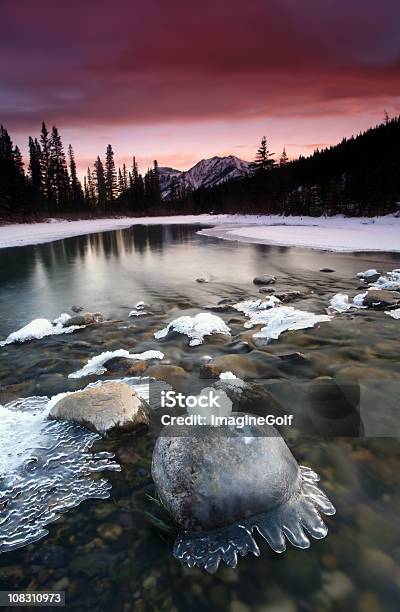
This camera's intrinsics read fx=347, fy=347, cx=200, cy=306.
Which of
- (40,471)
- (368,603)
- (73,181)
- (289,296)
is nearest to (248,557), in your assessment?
(368,603)

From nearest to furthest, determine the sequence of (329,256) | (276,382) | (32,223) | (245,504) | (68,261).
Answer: (245,504) < (276,382) < (329,256) < (68,261) < (32,223)

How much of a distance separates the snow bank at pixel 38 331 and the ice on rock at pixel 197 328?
1.69m

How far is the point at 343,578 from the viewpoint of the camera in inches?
75.5

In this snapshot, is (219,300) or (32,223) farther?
(32,223)

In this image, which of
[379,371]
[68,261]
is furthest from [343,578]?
[68,261]

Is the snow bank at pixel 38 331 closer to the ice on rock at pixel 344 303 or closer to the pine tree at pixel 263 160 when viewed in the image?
the ice on rock at pixel 344 303

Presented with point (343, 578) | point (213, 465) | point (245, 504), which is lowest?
point (343, 578)

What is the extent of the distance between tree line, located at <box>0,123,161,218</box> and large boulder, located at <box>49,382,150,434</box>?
1717 inches

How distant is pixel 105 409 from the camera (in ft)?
10.6

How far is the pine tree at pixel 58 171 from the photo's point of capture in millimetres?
58031

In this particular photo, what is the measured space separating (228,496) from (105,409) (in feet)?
5.05

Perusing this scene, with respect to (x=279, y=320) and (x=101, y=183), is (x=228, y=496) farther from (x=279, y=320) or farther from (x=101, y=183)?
(x=101, y=183)

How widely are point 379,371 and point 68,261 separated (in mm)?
14105

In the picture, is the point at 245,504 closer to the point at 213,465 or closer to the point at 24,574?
the point at 213,465
